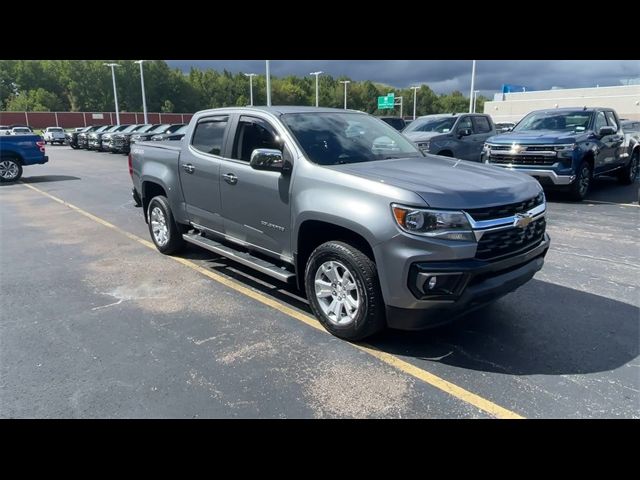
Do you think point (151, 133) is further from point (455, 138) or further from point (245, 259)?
point (245, 259)

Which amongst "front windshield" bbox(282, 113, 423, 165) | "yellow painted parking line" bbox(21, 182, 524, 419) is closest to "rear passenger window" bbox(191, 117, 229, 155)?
"front windshield" bbox(282, 113, 423, 165)

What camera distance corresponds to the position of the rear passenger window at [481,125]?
1351cm

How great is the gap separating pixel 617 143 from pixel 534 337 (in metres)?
9.75

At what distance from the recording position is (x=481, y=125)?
45.2 ft

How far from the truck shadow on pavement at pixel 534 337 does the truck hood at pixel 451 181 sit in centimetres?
118

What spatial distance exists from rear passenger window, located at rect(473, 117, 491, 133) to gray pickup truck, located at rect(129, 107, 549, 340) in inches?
362

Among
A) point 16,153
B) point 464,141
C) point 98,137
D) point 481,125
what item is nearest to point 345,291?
point 464,141

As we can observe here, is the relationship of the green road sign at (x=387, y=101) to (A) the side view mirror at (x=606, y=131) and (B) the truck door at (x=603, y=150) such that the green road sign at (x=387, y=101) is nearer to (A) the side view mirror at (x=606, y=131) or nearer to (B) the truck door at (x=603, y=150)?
(B) the truck door at (x=603, y=150)

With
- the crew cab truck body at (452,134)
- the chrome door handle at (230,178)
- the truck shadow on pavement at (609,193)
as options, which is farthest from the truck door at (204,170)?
the truck shadow on pavement at (609,193)

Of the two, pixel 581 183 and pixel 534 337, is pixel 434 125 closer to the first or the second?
pixel 581 183

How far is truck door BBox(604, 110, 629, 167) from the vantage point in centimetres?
1142
